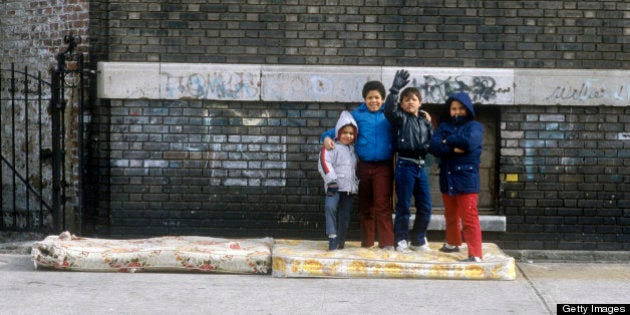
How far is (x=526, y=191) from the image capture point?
8.65 meters

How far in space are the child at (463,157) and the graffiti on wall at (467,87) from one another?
3.42 feet

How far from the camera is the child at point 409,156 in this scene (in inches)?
296

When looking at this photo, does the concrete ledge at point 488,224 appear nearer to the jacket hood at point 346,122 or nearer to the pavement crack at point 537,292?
the pavement crack at point 537,292

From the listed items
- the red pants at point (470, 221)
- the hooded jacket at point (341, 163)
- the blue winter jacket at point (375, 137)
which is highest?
the blue winter jacket at point (375, 137)

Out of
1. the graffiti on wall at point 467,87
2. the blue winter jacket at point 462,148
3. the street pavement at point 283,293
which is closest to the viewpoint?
the street pavement at point 283,293

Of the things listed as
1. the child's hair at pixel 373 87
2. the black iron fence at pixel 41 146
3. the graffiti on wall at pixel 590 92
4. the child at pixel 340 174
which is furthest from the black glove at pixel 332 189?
the black iron fence at pixel 41 146

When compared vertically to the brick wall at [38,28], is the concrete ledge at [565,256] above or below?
below

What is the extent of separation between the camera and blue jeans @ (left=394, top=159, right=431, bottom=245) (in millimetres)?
7648

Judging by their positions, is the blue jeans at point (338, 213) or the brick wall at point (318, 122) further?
the brick wall at point (318, 122)

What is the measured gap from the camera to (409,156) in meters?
7.62

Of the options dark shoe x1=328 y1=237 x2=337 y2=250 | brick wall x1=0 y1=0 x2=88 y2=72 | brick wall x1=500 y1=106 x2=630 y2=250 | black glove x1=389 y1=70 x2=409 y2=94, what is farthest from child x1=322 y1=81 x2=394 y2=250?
brick wall x1=0 y1=0 x2=88 y2=72

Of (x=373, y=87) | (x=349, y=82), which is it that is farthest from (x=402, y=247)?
(x=349, y=82)

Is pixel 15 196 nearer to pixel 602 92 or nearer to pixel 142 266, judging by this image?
pixel 142 266

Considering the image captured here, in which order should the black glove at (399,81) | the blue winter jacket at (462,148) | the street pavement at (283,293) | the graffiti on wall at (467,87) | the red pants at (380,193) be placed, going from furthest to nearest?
1. the graffiti on wall at (467,87)
2. the red pants at (380,193)
3. the black glove at (399,81)
4. the blue winter jacket at (462,148)
5. the street pavement at (283,293)
